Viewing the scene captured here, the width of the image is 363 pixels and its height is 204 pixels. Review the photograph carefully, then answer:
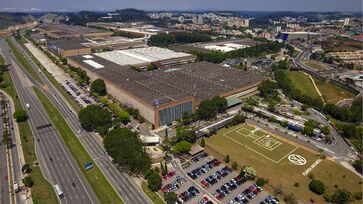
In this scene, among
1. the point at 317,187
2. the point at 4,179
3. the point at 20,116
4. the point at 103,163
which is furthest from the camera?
the point at 20,116

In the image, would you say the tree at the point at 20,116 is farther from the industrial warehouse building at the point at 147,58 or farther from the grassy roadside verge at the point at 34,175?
the industrial warehouse building at the point at 147,58

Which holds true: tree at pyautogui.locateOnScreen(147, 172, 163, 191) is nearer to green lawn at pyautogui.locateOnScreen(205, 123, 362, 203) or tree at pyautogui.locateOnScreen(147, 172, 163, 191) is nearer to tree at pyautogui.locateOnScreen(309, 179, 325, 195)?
green lawn at pyautogui.locateOnScreen(205, 123, 362, 203)

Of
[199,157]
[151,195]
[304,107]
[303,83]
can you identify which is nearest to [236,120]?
[199,157]

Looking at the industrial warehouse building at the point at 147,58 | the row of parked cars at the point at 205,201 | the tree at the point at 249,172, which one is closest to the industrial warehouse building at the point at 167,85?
the industrial warehouse building at the point at 147,58

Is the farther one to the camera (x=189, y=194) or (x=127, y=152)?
(x=127, y=152)

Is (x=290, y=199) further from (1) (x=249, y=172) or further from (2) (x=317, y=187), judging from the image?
(1) (x=249, y=172)

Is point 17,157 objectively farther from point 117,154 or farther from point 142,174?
point 142,174

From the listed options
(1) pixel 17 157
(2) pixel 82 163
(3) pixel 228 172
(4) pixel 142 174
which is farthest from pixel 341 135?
(1) pixel 17 157
